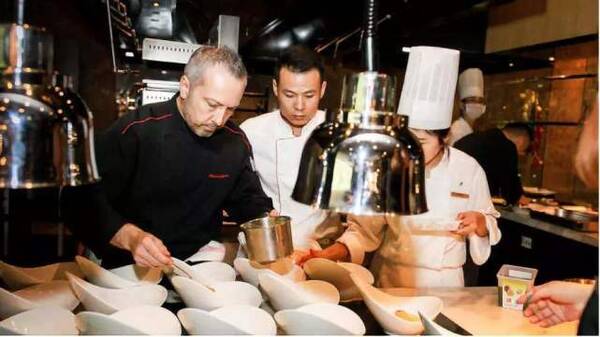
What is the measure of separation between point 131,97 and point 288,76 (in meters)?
2.37

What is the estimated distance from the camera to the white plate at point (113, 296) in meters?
1.48

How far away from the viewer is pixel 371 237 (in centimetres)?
245

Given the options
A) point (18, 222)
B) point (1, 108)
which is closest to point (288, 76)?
point (1, 108)

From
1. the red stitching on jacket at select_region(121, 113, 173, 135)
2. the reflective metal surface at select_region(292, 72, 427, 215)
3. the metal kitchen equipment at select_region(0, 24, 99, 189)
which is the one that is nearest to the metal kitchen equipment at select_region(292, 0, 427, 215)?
the reflective metal surface at select_region(292, 72, 427, 215)

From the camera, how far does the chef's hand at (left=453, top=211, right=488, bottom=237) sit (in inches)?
86.0

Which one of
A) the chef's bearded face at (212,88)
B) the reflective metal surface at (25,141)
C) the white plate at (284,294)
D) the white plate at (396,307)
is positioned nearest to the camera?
the reflective metal surface at (25,141)

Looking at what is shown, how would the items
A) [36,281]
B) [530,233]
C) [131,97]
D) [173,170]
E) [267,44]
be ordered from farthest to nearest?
[267,44] → [131,97] → [530,233] → [173,170] → [36,281]

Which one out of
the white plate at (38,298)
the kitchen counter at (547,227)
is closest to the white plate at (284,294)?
the white plate at (38,298)

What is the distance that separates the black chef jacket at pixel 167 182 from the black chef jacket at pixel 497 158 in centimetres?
274

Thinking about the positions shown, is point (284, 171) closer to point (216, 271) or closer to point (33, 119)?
point (216, 271)

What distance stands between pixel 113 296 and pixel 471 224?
51.9 inches

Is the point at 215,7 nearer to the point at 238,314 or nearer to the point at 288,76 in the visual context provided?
the point at 288,76

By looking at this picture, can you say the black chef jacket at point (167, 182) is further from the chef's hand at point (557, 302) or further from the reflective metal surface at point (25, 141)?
the reflective metal surface at point (25, 141)

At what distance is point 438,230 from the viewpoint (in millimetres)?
2371
